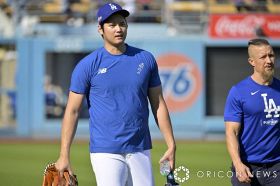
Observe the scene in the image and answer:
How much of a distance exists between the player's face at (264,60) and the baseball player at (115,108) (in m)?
1.18

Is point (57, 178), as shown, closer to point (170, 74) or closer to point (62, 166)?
point (62, 166)

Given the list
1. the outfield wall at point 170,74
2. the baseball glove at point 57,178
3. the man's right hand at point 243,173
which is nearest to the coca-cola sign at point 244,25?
the outfield wall at point 170,74

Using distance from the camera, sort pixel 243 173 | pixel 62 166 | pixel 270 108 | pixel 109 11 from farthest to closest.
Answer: pixel 270 108, pixel 243 173, pixel 109 11, pixel 62 166

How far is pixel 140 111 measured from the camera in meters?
6.13

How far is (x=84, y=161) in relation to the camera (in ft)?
51.2

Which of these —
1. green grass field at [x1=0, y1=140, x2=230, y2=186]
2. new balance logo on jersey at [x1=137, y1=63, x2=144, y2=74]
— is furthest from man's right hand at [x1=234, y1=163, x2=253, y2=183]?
green grass field at [x1=0, y1=140, x2=230, y2=186]

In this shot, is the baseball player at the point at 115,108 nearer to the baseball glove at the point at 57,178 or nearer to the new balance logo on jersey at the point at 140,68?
the new balance logo on jersey at the point at 140,68

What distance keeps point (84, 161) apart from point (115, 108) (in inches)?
380

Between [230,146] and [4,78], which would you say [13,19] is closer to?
[4,78]

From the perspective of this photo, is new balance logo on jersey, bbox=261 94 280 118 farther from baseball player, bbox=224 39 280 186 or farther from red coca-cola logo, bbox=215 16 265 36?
red coca-cola logo, bbox=215 16 265 36

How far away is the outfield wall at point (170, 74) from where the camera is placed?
23609mm

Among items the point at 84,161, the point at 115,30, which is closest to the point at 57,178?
the point at 115,30

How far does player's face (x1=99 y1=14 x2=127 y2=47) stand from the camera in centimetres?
610

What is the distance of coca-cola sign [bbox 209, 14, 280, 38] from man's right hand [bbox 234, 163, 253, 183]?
1717cm
